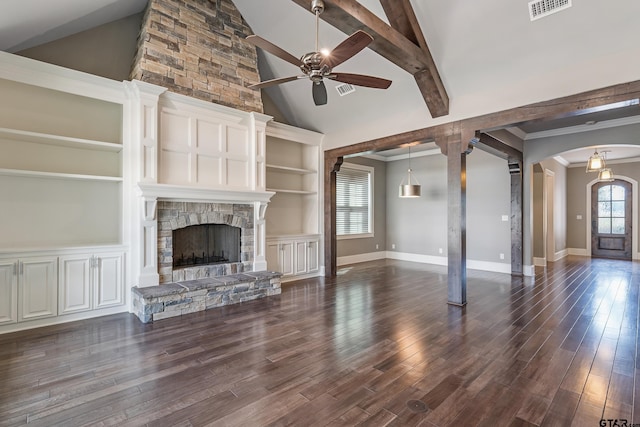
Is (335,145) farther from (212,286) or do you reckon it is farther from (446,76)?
(212,286)

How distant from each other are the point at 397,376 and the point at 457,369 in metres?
0.55

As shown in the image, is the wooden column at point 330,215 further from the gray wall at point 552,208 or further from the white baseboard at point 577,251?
the white baseboard at point 577,251

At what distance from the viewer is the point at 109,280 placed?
411 centimetres

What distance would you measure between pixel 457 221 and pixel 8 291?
5.63 m

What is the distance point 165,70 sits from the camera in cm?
441

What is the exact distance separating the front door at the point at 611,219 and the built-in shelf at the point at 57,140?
1206 cm

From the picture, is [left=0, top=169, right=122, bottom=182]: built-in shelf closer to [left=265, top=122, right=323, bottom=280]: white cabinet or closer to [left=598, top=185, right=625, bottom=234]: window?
[left=265, top=122, right=323, bottom=280]: white cabinet

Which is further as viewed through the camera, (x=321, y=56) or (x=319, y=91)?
(x=319, y=91)

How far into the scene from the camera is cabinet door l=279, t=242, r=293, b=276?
19.8 ft

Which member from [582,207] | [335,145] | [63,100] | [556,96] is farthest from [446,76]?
[582,207]

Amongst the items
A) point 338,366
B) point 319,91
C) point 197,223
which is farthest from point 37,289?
point 319,91

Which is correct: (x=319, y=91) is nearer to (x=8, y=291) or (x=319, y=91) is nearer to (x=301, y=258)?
(x=301, y=258)

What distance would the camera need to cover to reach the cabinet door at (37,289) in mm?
3574

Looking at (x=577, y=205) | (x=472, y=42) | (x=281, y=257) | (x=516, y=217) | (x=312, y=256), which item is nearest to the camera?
(x=472, y=42)
